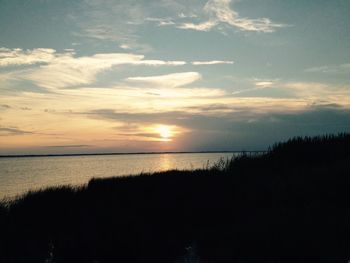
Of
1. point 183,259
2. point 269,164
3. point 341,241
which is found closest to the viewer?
point 341,241

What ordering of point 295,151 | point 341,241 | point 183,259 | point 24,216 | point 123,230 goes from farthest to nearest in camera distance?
point 295,151 → point 24,216 → point 123,230 → point 183,259 → point 341,241

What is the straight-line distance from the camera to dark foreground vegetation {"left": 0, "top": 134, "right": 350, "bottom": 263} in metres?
8.38

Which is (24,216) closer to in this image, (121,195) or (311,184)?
(121,195)

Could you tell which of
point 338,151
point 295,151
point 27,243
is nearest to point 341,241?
point 27,243

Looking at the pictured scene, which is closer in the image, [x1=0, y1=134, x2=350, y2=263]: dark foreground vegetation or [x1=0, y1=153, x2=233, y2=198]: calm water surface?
[x1=0, y1=134, x2=350, y2=263]: dark foreground vegetation

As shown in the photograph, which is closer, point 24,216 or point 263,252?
point 263,252

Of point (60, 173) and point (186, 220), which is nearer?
point (186, 220)

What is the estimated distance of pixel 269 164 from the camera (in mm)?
18969

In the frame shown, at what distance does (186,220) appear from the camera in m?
11.4

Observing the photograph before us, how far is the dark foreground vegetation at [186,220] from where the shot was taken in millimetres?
8383

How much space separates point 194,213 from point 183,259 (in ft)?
9.68

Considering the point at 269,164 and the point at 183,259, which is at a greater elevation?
the point at 269,164

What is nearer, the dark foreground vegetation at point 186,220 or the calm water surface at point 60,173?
the dark foreground vegetation at point 186,220


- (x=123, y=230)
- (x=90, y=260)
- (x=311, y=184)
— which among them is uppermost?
(x=311, y=184)
